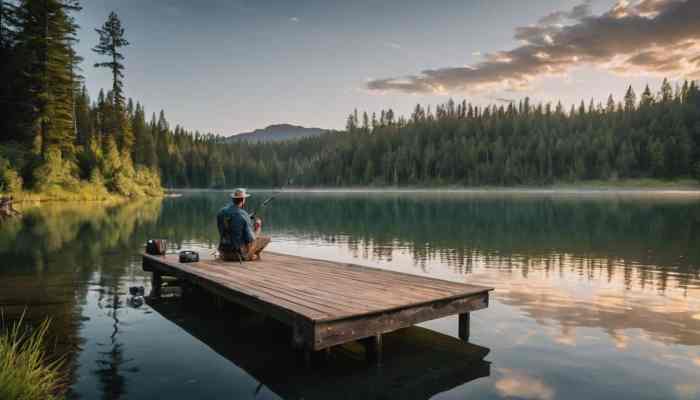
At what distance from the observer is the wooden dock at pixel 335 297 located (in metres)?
7.41

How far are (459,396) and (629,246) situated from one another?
19.5m

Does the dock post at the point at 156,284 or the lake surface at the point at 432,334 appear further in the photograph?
the dock post at the point at 156,284

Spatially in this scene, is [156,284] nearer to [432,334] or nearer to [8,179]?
[432,334]

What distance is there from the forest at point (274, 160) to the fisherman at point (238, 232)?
39.3 meters

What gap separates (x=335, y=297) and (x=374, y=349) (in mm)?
1100

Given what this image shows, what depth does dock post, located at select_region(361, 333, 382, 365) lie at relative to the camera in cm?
823

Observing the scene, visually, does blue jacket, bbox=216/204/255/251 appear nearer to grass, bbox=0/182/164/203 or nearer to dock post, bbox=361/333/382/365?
dock post, bbox=361/333/382/365

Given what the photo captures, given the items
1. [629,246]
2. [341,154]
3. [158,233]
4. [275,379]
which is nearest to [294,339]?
[275,379]

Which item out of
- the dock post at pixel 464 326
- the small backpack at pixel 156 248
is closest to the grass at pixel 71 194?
the small backpack at pixel 156 248

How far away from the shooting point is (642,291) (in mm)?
13758

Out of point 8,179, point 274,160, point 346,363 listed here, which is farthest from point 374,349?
point 274,160

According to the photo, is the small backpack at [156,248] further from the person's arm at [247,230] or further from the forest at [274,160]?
the forest at [274,160]

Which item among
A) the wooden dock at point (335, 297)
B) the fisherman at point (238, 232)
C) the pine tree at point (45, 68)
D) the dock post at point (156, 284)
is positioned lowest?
the dock post at point (156, 284)

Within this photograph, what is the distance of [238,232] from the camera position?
12.6 metres
